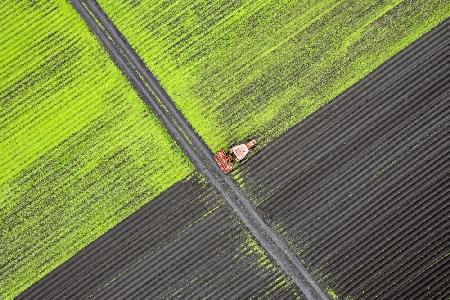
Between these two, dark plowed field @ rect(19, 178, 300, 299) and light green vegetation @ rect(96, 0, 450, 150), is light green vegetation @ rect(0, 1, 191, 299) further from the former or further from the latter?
light green vegetation @ rect(96, 0, 450, 150)

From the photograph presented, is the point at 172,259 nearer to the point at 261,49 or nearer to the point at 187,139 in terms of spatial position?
the point at 187,139

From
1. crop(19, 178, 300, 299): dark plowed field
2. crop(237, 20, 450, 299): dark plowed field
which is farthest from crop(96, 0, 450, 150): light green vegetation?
crop(19, 178, 300, 299): dark plowed field

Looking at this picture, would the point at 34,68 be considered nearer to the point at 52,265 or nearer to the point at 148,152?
the point at 148,152

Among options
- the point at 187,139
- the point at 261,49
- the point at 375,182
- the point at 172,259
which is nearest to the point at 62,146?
the point at 187,139

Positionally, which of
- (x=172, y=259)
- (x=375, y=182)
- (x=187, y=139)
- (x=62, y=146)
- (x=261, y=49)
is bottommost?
(x=375, y=182)

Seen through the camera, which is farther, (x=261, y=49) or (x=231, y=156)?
(x=261, y=49)

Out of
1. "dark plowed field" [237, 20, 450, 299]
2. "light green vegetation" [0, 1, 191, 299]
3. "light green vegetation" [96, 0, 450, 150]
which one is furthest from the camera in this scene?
"light green vegetation" [0, 1, 191, 299]
